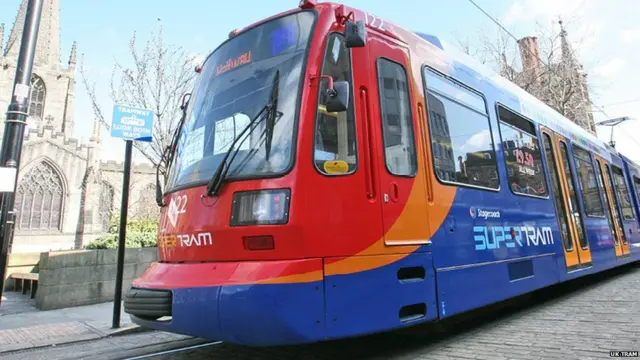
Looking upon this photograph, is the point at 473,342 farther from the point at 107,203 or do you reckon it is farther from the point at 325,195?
the point at 107,203

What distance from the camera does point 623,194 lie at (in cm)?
1016

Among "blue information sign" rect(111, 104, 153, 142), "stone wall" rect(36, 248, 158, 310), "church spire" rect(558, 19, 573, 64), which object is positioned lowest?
"stone wall" rect(36, 248, 158, 310)

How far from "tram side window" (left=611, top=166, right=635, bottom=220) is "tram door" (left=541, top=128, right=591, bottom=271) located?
3660mm

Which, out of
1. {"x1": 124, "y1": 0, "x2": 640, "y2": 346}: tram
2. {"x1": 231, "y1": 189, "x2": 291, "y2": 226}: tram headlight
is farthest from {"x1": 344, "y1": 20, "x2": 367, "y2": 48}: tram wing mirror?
{"x1": 231, "y1": 189, "x2": 291, "y2": 226}: tram headlight

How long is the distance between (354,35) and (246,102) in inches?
44.2

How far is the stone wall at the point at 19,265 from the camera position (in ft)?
40.7

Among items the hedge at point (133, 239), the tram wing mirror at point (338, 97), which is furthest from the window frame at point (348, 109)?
the hedge at point (133, 239)

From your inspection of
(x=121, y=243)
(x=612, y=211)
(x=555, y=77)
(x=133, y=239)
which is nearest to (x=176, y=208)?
(x=121, y=243)

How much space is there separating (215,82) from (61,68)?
52825 millimetres

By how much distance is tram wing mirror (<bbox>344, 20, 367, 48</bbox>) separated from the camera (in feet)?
11.4

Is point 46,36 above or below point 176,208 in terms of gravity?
above

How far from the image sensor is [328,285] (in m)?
3.17

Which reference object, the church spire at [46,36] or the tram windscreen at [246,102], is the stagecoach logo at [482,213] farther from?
the church spire at [46,36]

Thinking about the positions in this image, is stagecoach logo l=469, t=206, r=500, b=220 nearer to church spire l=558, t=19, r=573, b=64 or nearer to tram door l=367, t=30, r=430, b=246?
tram door l=367, t=30, r=430, b=246
